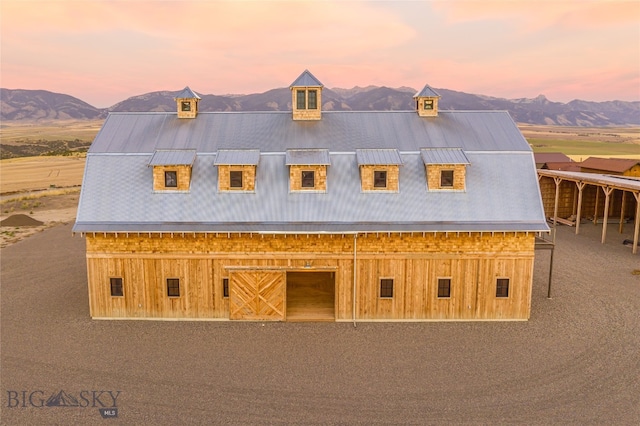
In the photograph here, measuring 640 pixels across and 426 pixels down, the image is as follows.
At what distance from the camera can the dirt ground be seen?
14.2m

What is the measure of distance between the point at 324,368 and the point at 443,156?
11422mm

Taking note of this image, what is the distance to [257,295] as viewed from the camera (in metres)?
20.5

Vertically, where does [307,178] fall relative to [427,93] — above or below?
below

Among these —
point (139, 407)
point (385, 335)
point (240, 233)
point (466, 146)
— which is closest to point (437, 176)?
point (466, 146)

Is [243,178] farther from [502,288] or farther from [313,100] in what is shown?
[502,288]

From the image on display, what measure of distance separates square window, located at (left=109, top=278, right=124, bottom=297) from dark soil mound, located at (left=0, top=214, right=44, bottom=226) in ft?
92.0

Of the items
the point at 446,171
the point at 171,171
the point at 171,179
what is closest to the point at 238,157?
the point at 171,171

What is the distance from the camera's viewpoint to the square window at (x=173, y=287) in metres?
20.6

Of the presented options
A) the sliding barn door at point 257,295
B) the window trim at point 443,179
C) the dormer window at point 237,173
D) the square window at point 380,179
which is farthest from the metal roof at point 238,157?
the window trim at point 443,179

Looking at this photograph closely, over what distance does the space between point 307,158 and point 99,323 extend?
12535 mm

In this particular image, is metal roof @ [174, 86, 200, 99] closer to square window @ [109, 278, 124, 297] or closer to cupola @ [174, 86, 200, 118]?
cupola @ [174, 86, 200, 118]

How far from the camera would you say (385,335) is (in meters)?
19.5

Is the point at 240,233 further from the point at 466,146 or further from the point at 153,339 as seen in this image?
the point at 466,146

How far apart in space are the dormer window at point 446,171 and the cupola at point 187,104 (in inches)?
511
